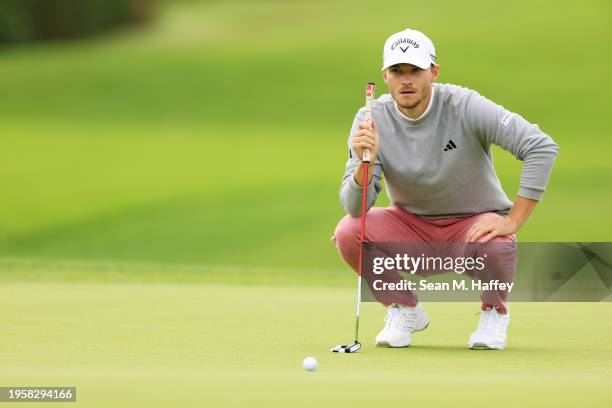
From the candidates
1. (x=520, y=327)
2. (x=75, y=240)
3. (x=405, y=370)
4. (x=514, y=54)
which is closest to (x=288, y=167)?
(x=75, y=240)

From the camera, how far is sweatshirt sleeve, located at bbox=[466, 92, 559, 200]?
5688mm

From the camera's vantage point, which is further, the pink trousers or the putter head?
the pink trousers

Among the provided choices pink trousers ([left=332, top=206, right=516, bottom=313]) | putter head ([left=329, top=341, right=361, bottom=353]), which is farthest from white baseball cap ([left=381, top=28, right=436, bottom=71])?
putter head ([left=329, top=341, right=361, bottom=353])

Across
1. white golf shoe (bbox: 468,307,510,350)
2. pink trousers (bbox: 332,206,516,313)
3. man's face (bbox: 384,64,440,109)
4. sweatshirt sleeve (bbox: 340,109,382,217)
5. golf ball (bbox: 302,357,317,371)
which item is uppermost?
man's face (bbox: 384,64,440,109)

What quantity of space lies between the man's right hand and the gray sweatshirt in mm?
78

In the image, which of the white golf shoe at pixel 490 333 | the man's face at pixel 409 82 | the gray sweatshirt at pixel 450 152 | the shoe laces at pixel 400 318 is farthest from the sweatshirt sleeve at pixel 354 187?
the white golf shoe at pixel 490 333

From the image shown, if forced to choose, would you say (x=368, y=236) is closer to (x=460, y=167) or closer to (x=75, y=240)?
(x=460, y=167)

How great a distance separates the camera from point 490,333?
5695 mm

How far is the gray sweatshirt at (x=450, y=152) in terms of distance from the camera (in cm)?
572

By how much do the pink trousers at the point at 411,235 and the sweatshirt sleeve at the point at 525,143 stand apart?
267 mm

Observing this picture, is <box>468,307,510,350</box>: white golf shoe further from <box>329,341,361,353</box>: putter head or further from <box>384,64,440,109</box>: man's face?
<box>384,64,440,109</box>: man's face

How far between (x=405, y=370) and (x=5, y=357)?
1542mm

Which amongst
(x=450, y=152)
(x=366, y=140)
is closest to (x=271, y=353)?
(x=366, y=140)

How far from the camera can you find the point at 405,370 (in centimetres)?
473
